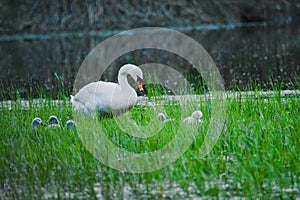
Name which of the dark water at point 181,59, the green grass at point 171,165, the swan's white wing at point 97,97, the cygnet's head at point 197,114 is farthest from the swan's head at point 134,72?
the dark water at point 181,59

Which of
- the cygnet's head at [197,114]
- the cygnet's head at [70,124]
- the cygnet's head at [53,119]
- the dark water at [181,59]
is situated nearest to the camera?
the cygnet's head at [197,114]

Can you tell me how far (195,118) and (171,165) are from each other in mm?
1386

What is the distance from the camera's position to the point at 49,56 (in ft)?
70.4

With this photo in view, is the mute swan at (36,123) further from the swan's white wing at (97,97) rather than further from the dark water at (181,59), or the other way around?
the dark water at (181,59)

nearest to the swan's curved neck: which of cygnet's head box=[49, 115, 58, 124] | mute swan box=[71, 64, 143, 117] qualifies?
mute swan box=[71, 64, 143, 117]

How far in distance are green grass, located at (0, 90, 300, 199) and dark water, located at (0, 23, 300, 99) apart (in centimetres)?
317

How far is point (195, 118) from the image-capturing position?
782 centimetres

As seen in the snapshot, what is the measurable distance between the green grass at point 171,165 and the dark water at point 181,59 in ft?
10.4

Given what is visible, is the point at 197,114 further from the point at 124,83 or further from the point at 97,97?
the point at 97,97

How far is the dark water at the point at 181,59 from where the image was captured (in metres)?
13.7

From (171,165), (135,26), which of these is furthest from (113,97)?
(135,26)

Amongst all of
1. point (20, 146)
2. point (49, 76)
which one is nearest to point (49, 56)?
point (49, 76)

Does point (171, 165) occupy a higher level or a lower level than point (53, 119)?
lower

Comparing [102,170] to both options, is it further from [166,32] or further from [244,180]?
[166,32]
